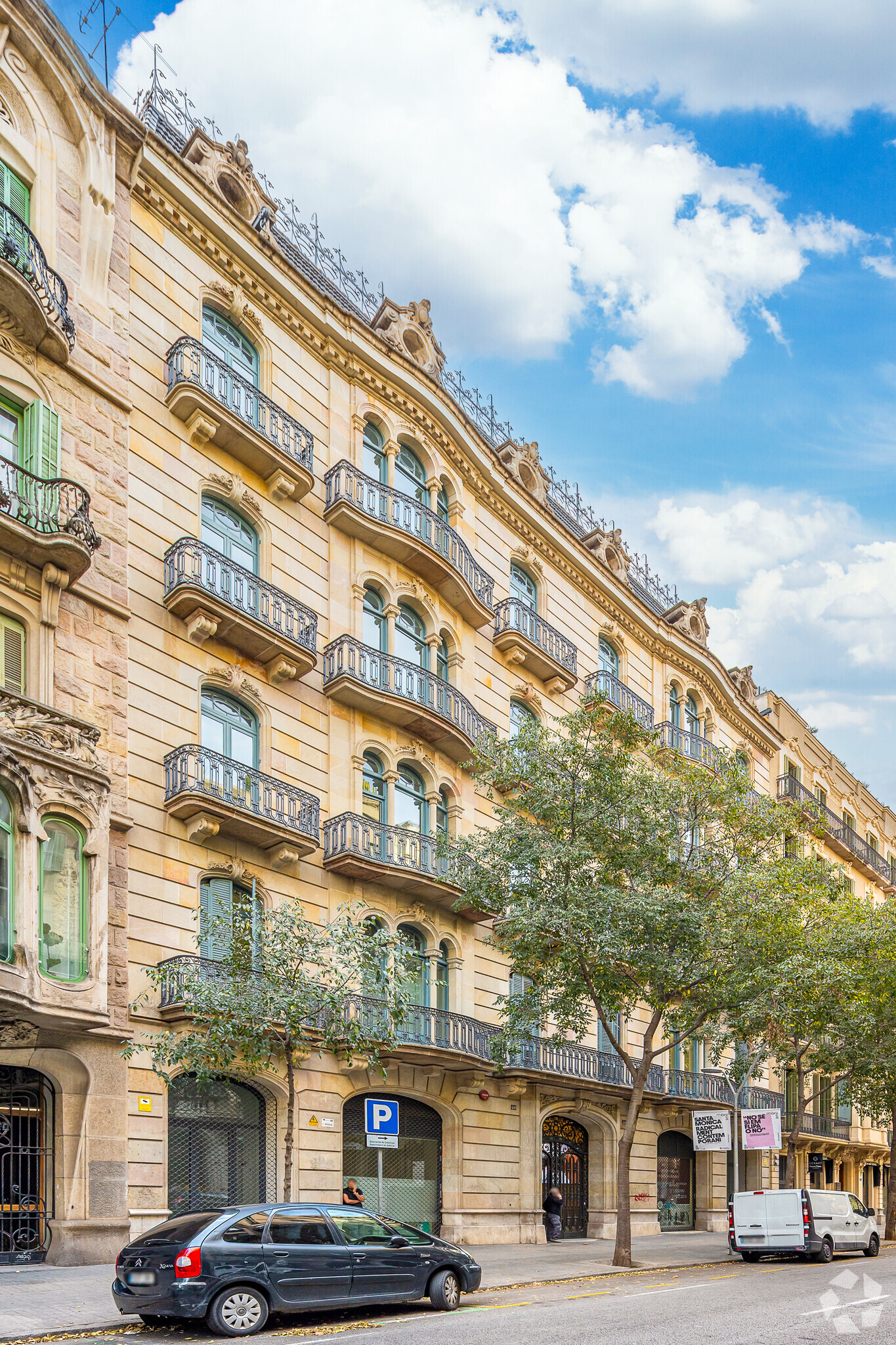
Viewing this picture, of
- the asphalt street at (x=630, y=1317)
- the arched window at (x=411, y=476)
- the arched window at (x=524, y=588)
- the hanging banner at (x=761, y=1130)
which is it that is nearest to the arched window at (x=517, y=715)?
the arched window at (x=524, y=588)

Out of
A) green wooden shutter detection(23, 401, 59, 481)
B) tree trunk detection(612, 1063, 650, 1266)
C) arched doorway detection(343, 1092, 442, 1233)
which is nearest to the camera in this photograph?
green wooden shutter detection(23, 401, 59, 481)

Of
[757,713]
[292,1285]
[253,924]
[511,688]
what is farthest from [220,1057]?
[757,713]

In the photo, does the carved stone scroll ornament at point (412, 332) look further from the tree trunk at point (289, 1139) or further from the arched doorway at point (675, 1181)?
the arched doorway at point (675, 1181)

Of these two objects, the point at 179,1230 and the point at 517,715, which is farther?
the point at 517,715

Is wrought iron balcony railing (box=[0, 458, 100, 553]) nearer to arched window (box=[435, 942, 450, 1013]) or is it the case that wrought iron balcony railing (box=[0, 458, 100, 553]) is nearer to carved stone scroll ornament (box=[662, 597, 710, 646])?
arched window (box=[435, 942, 450, 1013])

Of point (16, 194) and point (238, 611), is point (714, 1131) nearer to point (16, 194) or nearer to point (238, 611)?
point (238, 611)

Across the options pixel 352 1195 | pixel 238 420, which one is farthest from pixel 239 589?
pixel 352 1195

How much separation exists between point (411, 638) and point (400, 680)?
6.92 feet

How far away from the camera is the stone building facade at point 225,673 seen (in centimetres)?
Result: 1848

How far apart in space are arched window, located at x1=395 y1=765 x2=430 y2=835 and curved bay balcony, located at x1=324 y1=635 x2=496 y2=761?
2.92 ft

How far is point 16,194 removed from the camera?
68.4 ft

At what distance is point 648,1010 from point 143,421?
72.0ft

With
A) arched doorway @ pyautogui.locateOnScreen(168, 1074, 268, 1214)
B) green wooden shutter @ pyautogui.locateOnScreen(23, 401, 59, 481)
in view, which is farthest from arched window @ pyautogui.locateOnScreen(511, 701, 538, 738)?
green wooden shutter @ pyautogui.locateOnScreen(23, 401, 59, 481)

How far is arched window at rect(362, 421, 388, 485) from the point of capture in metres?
29.0
